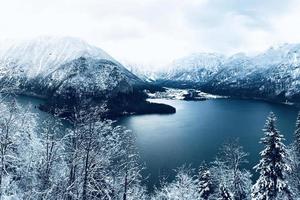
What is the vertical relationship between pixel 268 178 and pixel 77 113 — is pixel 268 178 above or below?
below

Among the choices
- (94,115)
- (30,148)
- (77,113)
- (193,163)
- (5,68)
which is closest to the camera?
(5,68)

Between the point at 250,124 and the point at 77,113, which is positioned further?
the point at 250,124

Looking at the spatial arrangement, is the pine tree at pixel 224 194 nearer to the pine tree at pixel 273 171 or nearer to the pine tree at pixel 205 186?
the pine tree at pixel 205 186

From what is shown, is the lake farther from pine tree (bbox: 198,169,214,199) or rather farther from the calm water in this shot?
pine tree (bbox: 198,169,214,199)

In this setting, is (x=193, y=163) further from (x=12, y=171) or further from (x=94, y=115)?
(x=94, y=115)

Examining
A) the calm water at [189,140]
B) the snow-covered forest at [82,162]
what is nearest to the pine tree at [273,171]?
the snow-covered forest at [82,162]

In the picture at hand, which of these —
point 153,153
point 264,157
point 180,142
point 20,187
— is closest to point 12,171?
point 20,187

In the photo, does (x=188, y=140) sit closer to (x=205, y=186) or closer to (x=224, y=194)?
(x=205, y=186)

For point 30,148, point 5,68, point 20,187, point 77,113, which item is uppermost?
point 5,68

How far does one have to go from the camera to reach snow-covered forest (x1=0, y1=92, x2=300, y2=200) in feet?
66.6

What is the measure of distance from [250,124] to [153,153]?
8051cm

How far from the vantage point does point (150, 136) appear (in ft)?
408

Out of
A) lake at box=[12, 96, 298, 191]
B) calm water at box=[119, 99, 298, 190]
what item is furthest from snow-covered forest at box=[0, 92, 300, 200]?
calm water at box=[119, 99, 298, 190]

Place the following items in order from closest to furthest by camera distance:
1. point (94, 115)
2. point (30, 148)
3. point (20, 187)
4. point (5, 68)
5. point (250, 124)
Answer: point (5, 68)
point (94, 115)
point (20, 187)
point (30, 148)
point (250, 124)
